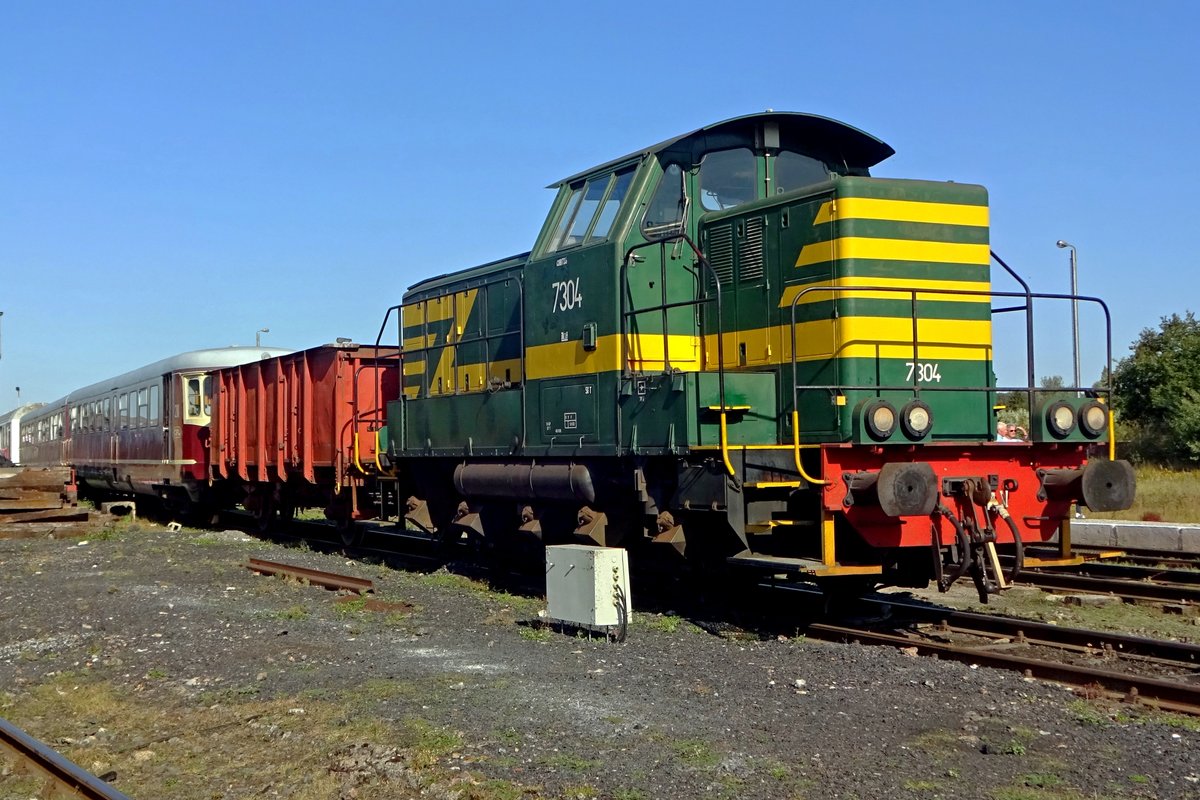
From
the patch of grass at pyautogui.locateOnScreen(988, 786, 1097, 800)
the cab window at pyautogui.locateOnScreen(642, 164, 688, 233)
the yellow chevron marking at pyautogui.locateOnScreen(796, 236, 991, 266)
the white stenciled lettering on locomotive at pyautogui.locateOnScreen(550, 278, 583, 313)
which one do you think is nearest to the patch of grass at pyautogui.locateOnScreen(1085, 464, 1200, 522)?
the yellow chevron marking at pyautogui.locateOnScreen(796, 236, 991, 266)

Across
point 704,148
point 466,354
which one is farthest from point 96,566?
point 704,148

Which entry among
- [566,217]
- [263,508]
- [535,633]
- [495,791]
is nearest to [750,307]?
[566,217]

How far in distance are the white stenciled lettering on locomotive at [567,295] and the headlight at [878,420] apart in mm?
3115

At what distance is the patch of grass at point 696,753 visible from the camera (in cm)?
528

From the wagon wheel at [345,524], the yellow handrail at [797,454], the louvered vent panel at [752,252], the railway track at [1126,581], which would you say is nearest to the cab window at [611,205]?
the louvered vent panel at [752,252]

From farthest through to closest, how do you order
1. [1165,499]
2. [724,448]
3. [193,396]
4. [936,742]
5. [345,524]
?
[193,396], [1165,499], [345,524], [724,448], [936,742]

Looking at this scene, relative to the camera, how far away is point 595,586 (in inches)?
334

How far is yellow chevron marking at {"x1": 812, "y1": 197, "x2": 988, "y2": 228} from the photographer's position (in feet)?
28.6

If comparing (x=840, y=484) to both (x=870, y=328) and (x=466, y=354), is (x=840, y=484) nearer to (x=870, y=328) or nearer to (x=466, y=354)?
(x=870, y=328)

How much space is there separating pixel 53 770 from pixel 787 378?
5.88m

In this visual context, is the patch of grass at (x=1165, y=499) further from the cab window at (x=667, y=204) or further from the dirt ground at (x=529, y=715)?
the dirt ground at (x=529, y=715)

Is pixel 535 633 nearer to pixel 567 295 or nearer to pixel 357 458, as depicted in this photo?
pixel 567 295

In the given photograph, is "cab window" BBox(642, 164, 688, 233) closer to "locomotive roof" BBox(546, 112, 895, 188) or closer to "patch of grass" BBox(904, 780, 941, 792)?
"locomotive roof" BBox(546, 112, 895, 188)

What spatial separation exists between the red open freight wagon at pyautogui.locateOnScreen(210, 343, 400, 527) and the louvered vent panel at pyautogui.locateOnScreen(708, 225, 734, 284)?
264 inches
